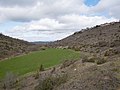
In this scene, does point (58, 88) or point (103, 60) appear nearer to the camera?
point (58, 88)

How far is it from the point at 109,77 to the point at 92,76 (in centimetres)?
119

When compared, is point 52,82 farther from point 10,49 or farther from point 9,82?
point 10,49

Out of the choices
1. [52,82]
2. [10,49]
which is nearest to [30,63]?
[52,82]

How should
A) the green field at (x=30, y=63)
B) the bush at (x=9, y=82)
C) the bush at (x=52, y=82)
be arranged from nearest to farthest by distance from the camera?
the bush at (x=52, y=82)
the bush at (x=9, y=82)
the green field at (x=30, y=63)

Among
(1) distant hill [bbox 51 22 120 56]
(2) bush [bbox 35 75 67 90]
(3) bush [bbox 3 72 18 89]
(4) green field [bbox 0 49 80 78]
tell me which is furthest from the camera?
(4) green field [bbox 0 49 80 78]

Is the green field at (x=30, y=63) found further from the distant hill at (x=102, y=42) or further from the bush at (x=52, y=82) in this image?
the bush at (x=52, y=82)

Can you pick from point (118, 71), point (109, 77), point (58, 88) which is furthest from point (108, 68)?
point (58, 88)

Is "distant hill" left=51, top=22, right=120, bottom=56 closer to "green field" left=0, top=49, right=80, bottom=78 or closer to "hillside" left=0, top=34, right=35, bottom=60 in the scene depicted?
"green field" left=0, top=49, right=80, bottom=78

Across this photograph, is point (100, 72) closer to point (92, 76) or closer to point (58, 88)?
point (92, 76)

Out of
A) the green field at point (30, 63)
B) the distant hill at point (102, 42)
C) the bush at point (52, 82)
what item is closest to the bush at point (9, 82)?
the green field at point (30, 63)

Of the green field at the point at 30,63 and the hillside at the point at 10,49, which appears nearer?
the green field at the point at 30,63

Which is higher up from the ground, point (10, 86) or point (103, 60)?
point (103, 60)

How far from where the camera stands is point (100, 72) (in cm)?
1789

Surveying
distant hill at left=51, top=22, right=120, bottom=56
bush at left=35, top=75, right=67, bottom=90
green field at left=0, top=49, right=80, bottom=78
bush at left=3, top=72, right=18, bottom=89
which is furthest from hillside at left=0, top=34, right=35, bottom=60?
bush at left=35, top=75, right=67, bottom=90
